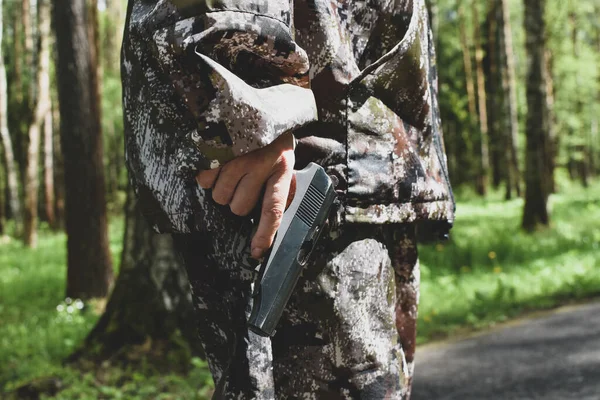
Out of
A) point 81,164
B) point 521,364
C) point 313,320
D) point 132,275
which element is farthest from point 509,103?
point 313,320

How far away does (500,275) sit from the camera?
21.5 ft

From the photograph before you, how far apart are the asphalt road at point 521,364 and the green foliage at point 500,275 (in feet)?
1.42

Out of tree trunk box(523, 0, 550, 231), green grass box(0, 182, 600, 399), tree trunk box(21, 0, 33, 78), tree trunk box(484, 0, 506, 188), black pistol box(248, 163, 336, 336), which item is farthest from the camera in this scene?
tree trunk box(484, 0, 506, 188)

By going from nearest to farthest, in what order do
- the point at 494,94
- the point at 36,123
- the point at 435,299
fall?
1. the point at 435,299
2. the point at 36,123
3. the point at 494,94

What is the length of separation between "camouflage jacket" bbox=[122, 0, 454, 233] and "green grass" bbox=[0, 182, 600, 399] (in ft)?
8.50

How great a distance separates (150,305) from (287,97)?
334cm

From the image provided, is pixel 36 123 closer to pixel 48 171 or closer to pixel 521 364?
pixel 48 171

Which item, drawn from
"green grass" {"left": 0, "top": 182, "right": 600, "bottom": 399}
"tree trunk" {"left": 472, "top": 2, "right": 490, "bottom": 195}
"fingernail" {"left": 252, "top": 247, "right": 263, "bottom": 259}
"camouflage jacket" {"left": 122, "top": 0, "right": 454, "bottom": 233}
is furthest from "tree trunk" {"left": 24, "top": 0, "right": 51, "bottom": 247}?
"tree trunk" {"left": 472, "top": 2, "right": 490, "bottom": 195}

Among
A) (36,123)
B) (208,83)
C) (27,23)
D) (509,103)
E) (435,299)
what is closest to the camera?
(208,83)

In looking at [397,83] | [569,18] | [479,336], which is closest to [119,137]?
[569,18]

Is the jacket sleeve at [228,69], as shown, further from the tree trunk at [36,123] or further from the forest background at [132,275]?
the tree trunk at [36,123]

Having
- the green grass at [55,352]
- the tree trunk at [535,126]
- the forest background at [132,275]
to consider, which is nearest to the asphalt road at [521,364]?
the forest background at [132,275]

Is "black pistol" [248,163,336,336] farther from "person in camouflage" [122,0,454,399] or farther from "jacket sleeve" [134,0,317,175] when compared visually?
"jacket sleeve" [134,0,317,175]

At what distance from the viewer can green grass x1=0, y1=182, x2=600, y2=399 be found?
159 inches
